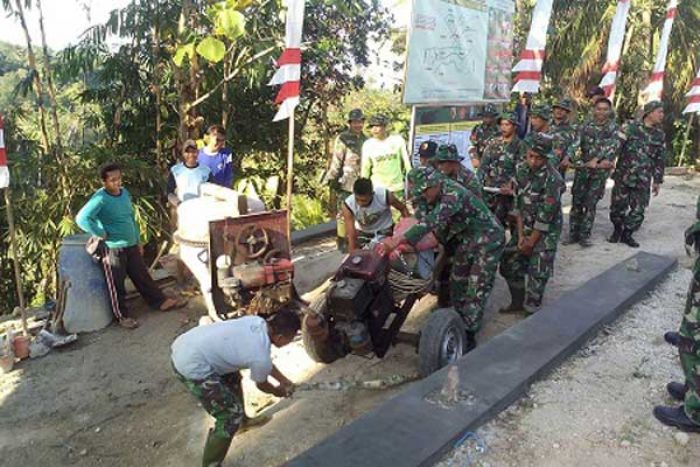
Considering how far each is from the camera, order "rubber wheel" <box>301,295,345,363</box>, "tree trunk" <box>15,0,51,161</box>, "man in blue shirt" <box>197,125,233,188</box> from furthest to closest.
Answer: "tree trunk" <box>15,0,51,161</box> < "man in blue shirt" <box>197,125,233,188</box> < "rubber wheel" <box>301,295,345,363</box>

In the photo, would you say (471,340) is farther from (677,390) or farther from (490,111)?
(490,111)

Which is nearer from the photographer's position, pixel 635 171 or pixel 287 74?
pixel 287 74

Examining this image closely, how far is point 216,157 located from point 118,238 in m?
1.37

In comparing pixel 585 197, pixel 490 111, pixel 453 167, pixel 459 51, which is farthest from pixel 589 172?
pixel 453 167

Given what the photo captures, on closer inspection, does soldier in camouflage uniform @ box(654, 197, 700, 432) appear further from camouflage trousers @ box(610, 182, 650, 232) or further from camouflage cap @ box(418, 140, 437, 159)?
camouflage trousers @ box(610, 182, 650, 232)

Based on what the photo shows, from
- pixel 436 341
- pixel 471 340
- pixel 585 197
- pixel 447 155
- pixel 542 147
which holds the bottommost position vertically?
pixel 471 340

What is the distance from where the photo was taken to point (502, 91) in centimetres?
740

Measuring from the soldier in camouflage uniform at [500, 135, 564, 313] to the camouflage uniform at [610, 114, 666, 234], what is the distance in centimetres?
237

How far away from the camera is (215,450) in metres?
3.30

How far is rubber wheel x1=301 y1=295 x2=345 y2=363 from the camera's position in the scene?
13.1 ft

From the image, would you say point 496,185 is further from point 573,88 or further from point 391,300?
point 573,88

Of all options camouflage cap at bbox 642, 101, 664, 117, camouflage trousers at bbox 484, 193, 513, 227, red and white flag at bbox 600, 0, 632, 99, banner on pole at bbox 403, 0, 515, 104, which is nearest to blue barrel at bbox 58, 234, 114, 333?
banner on pole at bbox 403, 0, 515, 104

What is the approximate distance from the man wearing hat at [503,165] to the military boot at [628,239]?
1938 mm

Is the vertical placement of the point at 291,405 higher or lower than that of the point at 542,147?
lower
